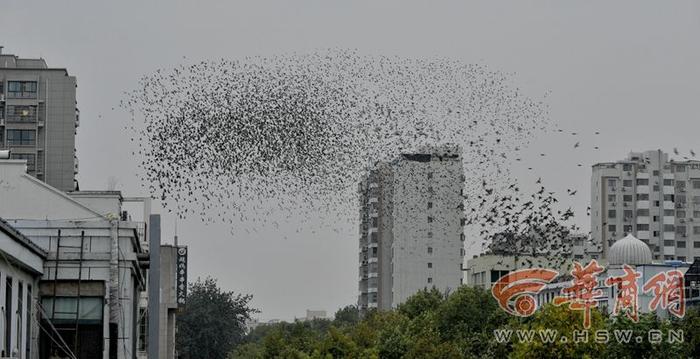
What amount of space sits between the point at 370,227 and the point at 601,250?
2555 centimetres

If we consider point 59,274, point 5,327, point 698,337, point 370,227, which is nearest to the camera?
point 5,327

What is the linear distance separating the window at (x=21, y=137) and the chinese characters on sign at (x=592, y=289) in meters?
25.5

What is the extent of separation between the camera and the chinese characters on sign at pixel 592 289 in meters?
57.1

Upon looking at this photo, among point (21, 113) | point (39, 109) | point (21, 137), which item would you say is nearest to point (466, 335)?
point (39, 109)

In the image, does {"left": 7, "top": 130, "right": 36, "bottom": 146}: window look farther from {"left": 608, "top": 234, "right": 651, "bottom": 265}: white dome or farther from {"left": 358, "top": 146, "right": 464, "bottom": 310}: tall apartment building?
{"left": 358, "top": 146, "right": 464, "bottom": 310}: tall apartment building

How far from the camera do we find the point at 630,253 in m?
88.4

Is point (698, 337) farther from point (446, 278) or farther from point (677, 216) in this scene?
point (677, 216)

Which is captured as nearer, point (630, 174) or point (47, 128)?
point (47, 128)

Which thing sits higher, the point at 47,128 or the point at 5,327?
the point at 47,128

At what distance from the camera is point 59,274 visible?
22312 millimetres

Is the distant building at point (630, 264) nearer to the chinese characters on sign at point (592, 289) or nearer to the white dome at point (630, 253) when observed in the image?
the white dome at point (630, 253)

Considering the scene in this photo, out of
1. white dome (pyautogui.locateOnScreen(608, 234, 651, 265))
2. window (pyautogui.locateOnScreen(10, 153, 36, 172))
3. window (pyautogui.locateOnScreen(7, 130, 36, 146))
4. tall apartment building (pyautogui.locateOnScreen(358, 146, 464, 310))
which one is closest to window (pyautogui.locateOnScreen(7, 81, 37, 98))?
window (pyautogui.locateOnScreen(7, 130, 36, 146))

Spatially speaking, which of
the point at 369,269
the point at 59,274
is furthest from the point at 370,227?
the point at 59,274

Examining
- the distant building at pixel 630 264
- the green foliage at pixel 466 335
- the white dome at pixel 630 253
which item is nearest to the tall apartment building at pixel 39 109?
the green foliage at pixel 466 335
